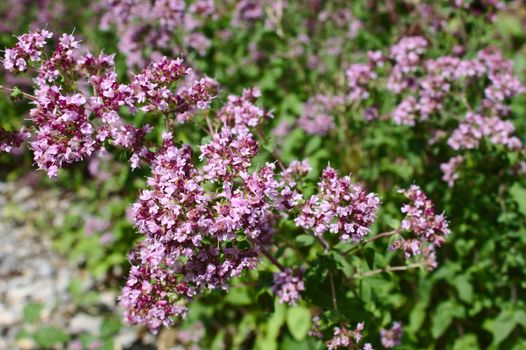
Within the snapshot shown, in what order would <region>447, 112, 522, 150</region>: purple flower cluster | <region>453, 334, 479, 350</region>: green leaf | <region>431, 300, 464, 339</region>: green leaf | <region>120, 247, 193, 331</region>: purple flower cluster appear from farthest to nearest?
1. <region>453, 334, 479, 350</region>: green leaf
2. <region>431, 300, 464, 339</region>: green leaf
3. <region>447, 112, 522, 150</region>: purple flower cluster
4. <region>120, 247, 193, 331</region>: purple flower cluster

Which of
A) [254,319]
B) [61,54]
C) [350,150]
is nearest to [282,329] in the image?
[254,319]

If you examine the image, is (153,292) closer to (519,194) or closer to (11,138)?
(11,138)

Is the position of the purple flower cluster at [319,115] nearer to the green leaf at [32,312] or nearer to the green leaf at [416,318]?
the green leaf at [416,318]

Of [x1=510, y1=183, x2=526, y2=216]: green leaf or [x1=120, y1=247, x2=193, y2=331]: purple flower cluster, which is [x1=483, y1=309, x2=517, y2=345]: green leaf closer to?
[x1=510, y1=183, x2=526, y2=216]: green leaf

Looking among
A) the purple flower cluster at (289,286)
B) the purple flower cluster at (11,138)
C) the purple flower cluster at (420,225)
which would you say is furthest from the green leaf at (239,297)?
the purple flower cluster at (11,138)

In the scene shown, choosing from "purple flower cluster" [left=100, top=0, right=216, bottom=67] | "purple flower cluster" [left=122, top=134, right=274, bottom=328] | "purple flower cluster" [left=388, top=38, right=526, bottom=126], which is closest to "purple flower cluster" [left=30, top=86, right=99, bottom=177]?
"purple flower cluster" [left=122, top=134, right=274, bottom=328]

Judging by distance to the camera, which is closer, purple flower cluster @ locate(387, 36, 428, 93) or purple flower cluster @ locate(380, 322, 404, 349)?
purple flower cluster @ locate(380, 322, 404, 349)

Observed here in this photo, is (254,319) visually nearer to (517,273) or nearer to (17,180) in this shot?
(517,273)
